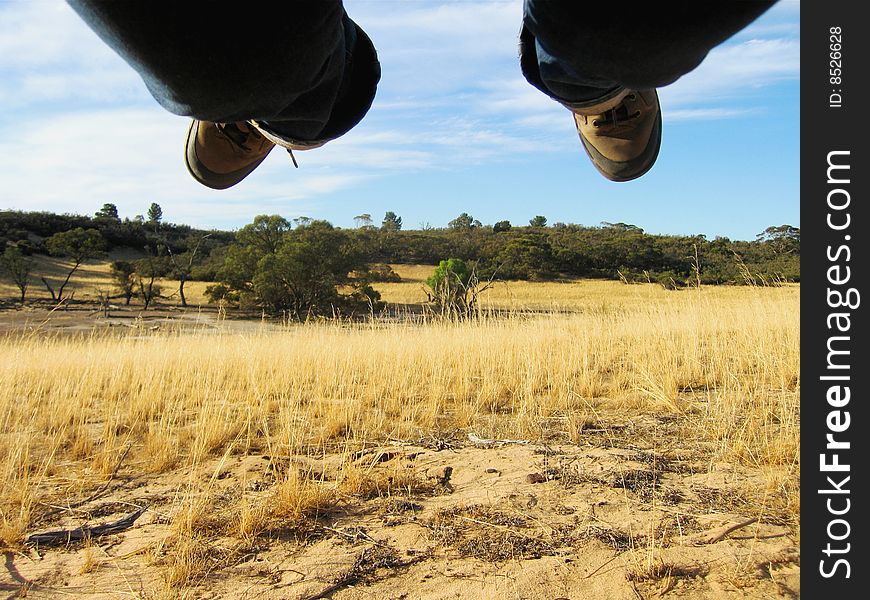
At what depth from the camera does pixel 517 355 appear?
5156mm

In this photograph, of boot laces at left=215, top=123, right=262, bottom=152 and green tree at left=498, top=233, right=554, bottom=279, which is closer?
boot laces at left=215, top=123, right=262, bottom=152

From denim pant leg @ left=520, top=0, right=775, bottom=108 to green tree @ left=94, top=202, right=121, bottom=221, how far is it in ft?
161

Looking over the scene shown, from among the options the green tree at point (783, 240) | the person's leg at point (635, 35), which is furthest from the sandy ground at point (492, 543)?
the green tree at point (783, 240)

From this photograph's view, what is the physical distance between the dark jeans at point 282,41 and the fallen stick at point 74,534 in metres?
1.84

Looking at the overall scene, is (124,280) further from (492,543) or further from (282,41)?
(282,41)

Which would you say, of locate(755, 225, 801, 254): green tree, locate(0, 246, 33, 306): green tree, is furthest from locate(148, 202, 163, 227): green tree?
locate(755, 225, 801, 254): green tree

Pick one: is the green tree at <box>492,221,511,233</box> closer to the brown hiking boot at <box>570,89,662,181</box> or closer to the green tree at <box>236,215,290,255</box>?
the green tree at <box>236,215,290,255</box>

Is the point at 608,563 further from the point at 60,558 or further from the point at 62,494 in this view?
the point at 62,494

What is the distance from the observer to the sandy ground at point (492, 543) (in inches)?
61.3

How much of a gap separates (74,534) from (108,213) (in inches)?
2061

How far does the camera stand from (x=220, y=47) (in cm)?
65

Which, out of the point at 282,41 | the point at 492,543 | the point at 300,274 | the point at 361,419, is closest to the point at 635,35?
the point at 282,41

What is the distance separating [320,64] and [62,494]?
248 cm

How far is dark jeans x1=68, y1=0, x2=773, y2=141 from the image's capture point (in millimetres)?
614
